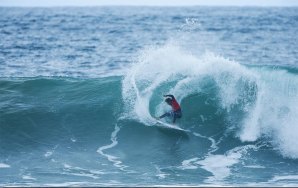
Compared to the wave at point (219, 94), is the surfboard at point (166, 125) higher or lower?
lower

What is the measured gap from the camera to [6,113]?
692 inches

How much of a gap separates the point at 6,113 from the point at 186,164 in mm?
7190

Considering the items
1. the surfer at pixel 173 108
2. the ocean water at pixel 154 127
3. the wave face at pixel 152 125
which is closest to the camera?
the ocean water at pixel 154 127

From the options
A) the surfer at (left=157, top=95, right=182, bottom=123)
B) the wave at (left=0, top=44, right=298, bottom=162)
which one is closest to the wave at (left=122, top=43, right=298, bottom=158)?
the wave at (left=0, top=44, right=298, bottom=162)

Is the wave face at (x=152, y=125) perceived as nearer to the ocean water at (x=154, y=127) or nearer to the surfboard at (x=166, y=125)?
the ocean water at (x=154, y=127)

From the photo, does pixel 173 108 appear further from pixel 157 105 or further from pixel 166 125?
pixel 157 105

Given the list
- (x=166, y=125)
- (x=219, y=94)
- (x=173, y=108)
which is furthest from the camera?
(x=219, y=94)

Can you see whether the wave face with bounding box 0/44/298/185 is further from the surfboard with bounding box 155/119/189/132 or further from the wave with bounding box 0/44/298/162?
the surfboard with bounding box 155/119/189/132

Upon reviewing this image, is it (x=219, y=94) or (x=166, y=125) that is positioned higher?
(x=219, y=94)

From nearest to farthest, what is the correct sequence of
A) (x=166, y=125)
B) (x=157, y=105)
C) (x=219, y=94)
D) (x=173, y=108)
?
(x=173, y=108), (x=166, y=125), (x=157, y=105), (x=219, y=94)

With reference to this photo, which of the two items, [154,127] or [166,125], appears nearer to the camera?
[166,125]

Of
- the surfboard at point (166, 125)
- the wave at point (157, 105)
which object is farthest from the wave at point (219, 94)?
the surfboard at point (166, 125)

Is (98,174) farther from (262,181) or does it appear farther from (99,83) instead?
(99,83)

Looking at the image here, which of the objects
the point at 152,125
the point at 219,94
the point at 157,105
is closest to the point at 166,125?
the point at 152,125
